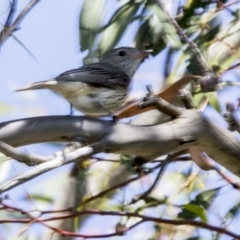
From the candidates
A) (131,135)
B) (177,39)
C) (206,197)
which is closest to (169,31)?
(177,39)

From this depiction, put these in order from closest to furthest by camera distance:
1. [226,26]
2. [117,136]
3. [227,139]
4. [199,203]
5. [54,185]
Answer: [117,136] → [227,139] → [199,203] → [226,26] → [54,185]

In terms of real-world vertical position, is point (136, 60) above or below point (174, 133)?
above

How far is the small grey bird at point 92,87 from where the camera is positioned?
2.58m

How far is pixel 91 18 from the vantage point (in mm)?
2844

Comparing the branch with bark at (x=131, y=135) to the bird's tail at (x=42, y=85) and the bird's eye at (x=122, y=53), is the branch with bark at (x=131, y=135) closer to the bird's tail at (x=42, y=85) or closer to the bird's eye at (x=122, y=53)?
the bird's tail at (x=42, y=85)

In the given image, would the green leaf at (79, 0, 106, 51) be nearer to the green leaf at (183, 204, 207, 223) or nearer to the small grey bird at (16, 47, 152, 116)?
the small grey bird at (16, 47, 152, 116)

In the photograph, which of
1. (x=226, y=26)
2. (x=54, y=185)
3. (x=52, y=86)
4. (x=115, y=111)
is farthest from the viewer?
(x=54, y=185)

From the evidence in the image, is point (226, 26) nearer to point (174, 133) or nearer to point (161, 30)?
point (161, 30)

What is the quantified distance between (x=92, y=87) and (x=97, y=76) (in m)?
0.07

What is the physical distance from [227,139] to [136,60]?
1.36 metres

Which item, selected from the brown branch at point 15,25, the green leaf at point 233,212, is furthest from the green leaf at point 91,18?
the brown branch at point 15,25

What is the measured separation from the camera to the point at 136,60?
10.9ft

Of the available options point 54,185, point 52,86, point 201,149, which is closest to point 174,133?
point 201,149

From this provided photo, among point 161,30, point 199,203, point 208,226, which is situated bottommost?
point 208,226
